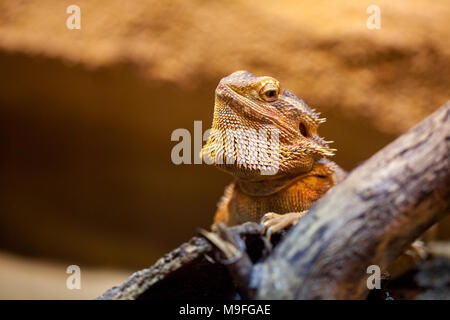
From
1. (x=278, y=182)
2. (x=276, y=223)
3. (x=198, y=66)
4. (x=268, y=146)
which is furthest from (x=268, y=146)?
(x=198, y=66)

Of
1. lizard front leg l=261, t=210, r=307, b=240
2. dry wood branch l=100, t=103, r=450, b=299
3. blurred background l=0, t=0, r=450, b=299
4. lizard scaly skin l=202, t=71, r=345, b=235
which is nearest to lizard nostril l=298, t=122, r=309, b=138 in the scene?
lizard scaly skin l=202, t=71, r=345, b=235

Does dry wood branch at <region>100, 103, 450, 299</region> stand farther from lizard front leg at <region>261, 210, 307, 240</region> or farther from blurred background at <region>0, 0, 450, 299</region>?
blurred background at <region>0, 0, 450, 299</region>

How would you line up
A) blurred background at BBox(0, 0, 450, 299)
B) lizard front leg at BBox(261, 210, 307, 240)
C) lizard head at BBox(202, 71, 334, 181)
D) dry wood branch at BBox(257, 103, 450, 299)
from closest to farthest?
dry wood branch at BBox(257, 103, 450, 299) → lizard front leg at BBox(261, 210, 307, 240) → lizard head at BBox(202, 71, 334, 181) → blurred background at BBox(0, 0, 450, 299)

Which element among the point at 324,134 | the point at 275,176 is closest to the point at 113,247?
the point at 324,134

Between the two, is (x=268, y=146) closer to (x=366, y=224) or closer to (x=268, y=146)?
(x=268, y=146)

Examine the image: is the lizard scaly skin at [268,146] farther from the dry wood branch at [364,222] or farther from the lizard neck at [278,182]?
the dry wood branch at [364,222]

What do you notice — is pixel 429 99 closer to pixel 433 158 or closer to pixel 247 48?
pixel 247 48

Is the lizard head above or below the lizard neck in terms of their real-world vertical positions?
above
